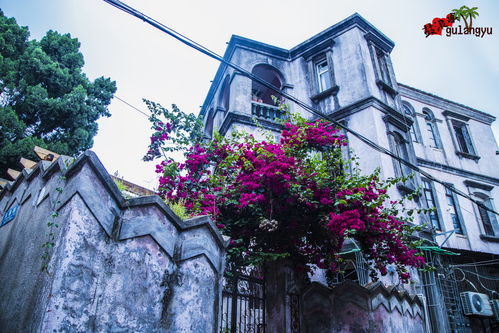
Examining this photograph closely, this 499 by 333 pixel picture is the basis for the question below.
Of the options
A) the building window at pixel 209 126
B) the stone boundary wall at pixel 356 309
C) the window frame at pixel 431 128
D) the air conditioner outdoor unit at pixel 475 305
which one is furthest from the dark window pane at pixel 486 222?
the building window at pixel 209 126

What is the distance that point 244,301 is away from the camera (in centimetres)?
588

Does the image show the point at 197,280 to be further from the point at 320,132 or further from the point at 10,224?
the point at 320,132

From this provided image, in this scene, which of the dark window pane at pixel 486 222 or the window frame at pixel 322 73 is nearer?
the window frame at pixel 322 73

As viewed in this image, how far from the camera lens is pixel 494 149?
1772cm

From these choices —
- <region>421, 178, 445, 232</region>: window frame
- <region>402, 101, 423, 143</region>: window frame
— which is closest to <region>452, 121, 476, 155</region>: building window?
<region>402, 101, 423, 143</region>: window frame

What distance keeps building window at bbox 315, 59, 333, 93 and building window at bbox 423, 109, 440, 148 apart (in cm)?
711

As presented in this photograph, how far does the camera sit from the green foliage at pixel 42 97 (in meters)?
10.0

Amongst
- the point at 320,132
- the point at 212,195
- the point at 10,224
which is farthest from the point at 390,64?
the point at 10,224

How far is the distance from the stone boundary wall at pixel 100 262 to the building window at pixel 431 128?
15.9m

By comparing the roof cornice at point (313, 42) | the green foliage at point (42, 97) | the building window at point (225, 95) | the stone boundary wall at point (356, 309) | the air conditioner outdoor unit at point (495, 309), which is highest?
the roof cornice at point (313, 42)

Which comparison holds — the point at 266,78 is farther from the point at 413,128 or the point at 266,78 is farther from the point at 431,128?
the point at 431,128

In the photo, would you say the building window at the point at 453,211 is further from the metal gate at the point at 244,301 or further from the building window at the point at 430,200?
the metal gate at the point at 244,301

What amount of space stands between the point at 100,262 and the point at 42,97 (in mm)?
10451

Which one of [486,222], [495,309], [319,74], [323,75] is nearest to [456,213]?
[486,222]
